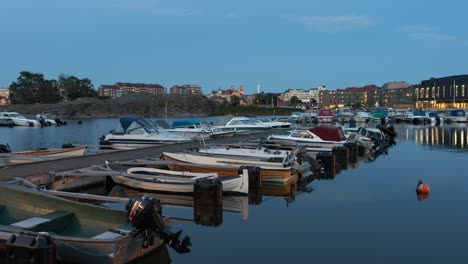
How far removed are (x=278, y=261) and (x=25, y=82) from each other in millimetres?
189524

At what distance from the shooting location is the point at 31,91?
586ft

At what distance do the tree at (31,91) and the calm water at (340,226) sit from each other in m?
175

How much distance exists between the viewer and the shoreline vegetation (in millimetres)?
158250

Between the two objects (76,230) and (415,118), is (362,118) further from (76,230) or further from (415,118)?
(76,230)

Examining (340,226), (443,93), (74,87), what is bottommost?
(340,226)

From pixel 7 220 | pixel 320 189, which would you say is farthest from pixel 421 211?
pixel 7 220

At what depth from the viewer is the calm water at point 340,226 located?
35.9 feet

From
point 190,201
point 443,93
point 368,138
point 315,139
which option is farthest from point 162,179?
point 443,93

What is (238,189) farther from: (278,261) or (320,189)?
(278,261)

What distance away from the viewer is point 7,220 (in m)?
10.5

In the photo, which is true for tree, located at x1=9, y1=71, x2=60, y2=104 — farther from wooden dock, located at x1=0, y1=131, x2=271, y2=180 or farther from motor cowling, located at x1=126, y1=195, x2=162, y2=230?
motor cowling, located at x1=126, y1=195, x2=162, y2=230

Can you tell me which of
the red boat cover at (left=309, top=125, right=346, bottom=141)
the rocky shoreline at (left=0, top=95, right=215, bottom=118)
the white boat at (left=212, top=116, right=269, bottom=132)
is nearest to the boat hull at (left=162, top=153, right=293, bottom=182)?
the red boat cover at (left=309, top=125, right=346, bottom=141)

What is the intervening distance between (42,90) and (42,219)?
183538mm

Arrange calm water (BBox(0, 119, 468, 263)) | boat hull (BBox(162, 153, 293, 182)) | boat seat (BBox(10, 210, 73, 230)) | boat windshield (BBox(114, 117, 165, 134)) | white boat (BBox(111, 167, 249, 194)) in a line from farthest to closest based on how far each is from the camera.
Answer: boat windshield (BBox(114, 117, 165, 134))
boat hull (BBox(162, 153, 293, 182))
white boat (BBox(111, 167, 249, 194))
calm water (BBox(0, 119, 468, 263))
boat seat (BBox(10, 210, 73, 230))
